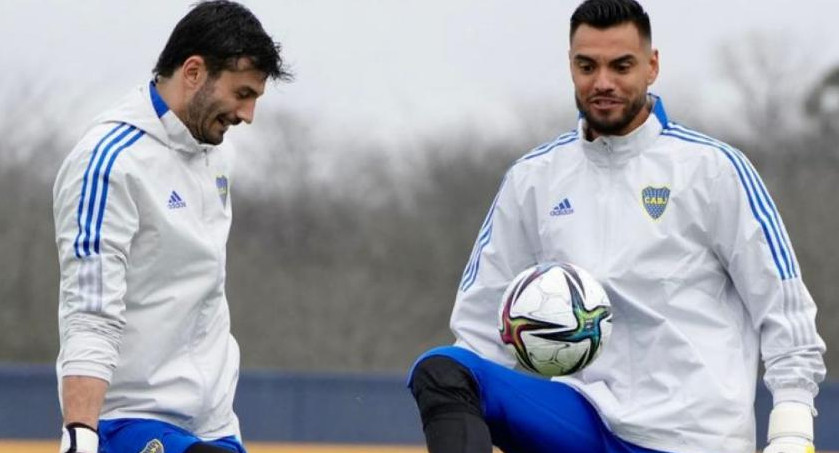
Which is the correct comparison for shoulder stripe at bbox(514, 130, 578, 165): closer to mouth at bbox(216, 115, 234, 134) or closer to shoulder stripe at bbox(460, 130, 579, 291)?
shoulder stripe at bbox(460, 130, 579, 291)

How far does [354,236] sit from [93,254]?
2738cm

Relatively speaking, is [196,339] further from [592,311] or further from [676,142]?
[676,142]

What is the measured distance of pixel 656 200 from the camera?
18.7ft

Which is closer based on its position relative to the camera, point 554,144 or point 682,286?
point 682,286

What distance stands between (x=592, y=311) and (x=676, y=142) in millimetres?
721

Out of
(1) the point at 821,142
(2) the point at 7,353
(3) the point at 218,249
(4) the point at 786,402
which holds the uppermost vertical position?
(3) the point at 218,249

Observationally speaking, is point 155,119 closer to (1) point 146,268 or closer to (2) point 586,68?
(1) point 146,268

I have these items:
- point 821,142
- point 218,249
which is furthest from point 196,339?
point 821,142

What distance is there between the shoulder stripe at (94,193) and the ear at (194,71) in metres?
0.29

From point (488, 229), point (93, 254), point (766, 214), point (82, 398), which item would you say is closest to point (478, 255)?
point (488, 229)

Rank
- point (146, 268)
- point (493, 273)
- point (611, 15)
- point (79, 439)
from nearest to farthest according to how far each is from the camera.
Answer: point (79, 439), point (146, 268), point (611, 15), point (493, 273)

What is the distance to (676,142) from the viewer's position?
227 inches

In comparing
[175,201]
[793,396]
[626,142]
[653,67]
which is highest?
[653,67]

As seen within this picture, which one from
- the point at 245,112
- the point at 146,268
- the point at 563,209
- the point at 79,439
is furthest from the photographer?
the point at 563,209
